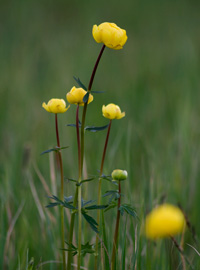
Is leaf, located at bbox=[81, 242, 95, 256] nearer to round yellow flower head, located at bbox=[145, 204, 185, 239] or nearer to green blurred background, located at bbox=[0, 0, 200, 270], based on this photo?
green blurred background, located at bbox=[0, 0, 200, 270]

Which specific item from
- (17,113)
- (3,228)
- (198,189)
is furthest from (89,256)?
(17,113)

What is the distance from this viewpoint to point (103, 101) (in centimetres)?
275

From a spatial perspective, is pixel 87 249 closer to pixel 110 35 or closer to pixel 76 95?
pixel 76 95

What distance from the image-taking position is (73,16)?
5723mm

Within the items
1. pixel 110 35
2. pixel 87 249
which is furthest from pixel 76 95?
pixel 87 249

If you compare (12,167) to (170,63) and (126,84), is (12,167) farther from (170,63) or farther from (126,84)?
(170,63)

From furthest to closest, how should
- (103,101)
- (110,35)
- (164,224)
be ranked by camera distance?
1. (103,101)
2. (110,35)
3. (164,224)

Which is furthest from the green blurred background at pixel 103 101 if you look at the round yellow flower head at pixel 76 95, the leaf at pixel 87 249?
→ the round yellow flower head at pixel 76 95

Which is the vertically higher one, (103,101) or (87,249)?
(103,101)

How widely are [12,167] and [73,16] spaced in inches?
175

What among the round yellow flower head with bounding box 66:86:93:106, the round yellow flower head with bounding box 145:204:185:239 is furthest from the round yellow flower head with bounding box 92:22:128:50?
the round yellow flower head with bounding box 145:204:185:239

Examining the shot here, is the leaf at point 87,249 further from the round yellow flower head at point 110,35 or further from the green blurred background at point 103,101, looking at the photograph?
the round yellow flower head at point 110,35

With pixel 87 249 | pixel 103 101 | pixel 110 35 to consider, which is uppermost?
pixel 103 101

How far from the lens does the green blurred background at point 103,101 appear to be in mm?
1393
